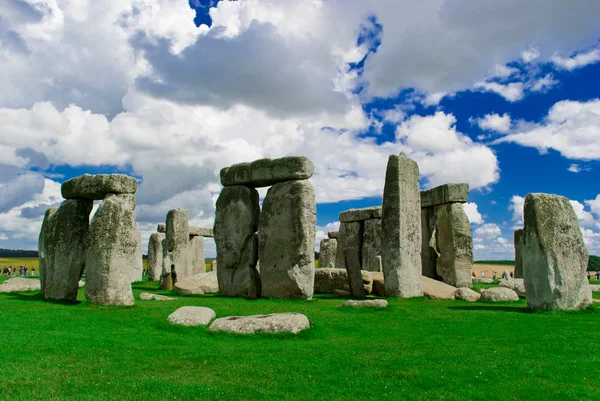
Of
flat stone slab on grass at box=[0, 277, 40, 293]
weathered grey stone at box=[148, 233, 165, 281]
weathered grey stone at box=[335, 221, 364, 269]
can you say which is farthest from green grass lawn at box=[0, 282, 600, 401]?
weathered grey stone at box=[148, 233, 165, 281]

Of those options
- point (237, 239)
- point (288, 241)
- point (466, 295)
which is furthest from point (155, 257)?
point (466, 295)

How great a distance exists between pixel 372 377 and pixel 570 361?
2.89 meters

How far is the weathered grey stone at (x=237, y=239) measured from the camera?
53.1 ft

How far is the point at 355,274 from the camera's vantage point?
16.3 m

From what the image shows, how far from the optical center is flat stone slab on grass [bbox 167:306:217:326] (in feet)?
29.5

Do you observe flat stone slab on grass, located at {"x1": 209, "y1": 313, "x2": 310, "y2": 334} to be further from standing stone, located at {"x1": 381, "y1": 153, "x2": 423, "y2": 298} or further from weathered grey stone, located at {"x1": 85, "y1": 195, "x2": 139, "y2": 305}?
standing stone, located at {"x1": 381, "y1": 153, "x2": 423, "y2": 298}

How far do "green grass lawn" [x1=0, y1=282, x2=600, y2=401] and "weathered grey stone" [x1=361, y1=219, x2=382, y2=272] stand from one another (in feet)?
45.9

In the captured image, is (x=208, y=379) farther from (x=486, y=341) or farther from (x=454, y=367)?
(x=486, y=341)

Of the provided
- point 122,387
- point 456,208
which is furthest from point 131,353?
point 456,208

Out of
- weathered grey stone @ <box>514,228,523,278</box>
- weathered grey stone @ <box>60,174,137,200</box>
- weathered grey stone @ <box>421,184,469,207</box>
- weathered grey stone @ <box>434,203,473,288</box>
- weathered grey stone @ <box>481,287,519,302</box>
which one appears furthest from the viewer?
weathered grey stone @ <box>514,228,523,278</box>

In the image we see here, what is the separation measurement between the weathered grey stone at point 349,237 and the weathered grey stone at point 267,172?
1009cm

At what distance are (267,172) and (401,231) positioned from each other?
4.51 meters

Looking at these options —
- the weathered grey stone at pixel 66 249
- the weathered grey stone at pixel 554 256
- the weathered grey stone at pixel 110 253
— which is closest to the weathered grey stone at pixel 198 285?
the weathered grey stone at pixel 66 249

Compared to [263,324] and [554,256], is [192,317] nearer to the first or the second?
[263,324]
